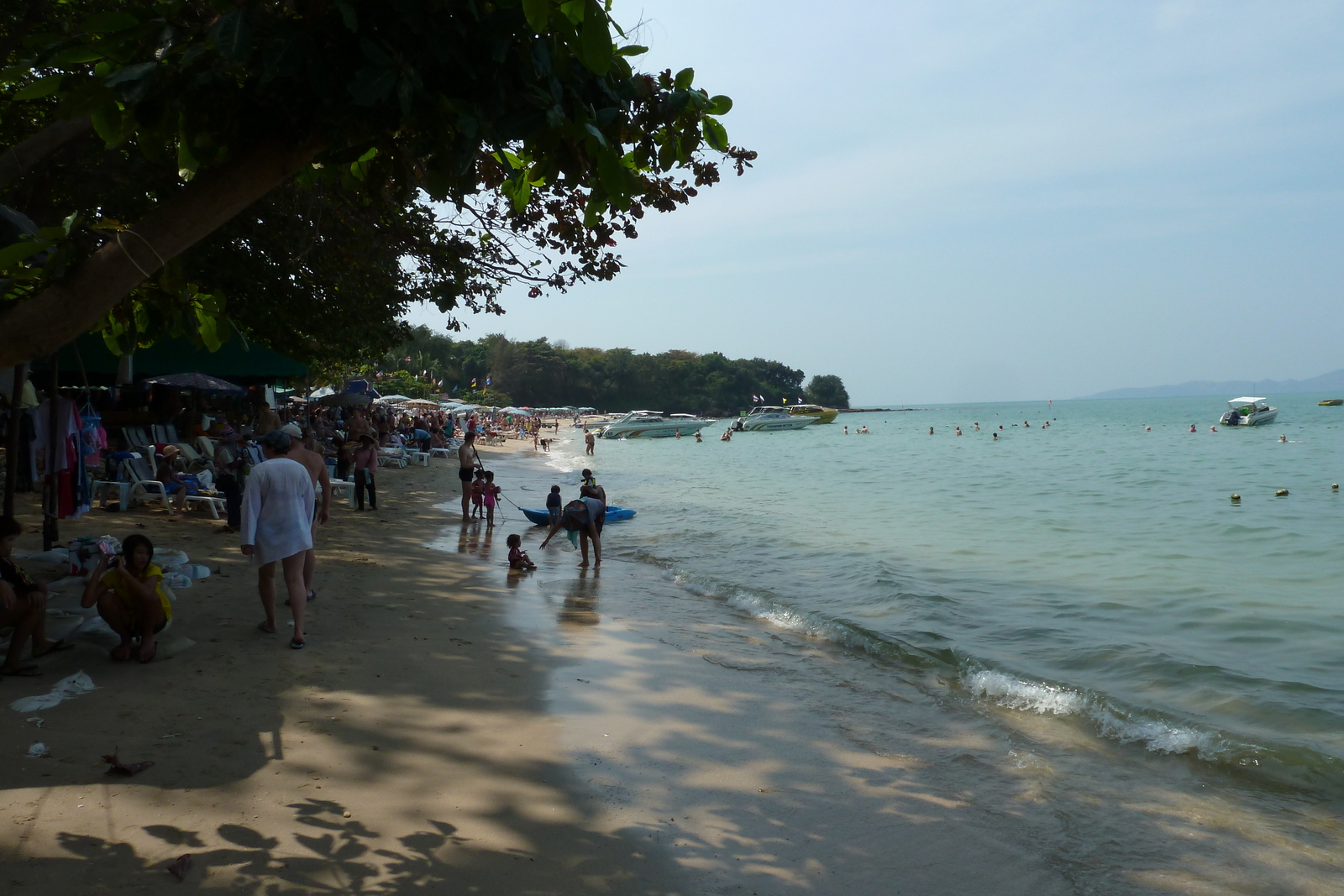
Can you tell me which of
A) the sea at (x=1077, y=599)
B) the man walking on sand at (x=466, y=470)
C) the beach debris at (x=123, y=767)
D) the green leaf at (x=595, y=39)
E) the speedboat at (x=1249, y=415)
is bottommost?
the sea at (x=1077, y=599)

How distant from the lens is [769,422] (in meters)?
66.7

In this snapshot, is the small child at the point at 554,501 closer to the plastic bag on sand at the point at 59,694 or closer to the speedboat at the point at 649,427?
the plastic bag on sand at the point at 59,694

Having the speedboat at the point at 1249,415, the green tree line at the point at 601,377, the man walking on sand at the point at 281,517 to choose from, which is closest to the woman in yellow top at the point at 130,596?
the man walking on sand at the point at 281,517

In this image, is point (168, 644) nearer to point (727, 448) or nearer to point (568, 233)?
point (568, 233)

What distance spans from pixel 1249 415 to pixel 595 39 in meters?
65.4

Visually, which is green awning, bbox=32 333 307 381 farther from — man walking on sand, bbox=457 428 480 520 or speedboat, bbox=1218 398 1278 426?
speedboat, bbox=1218 398 1278 426

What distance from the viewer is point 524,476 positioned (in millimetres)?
27406

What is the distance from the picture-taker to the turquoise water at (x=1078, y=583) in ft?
20.7

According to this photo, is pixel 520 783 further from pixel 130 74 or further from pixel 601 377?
pixel 601 377

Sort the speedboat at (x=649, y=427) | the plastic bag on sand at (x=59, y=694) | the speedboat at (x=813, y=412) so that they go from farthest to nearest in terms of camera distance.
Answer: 1. the speedboat at (x=813, y=412)
2. the speedboat at (x=649, y=427)
3. the plastic bag on sand at (x=59, y=694)

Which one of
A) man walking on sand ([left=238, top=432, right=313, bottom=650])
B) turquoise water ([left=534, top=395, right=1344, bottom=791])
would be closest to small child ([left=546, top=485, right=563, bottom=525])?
turquoise water ([left=534, top=395, right=1344, bottom=791])

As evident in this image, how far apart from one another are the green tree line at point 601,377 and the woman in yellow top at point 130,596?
77904 millimetres

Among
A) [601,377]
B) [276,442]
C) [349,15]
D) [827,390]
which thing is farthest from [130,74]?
[827,390]

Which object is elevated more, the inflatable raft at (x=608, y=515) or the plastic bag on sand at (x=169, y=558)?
the plastic bag on sand at (x=169, y=558)
